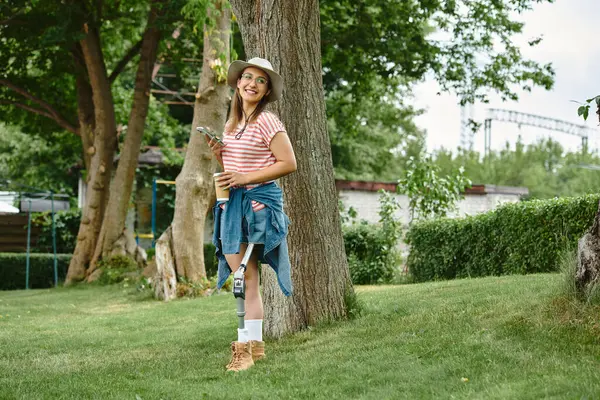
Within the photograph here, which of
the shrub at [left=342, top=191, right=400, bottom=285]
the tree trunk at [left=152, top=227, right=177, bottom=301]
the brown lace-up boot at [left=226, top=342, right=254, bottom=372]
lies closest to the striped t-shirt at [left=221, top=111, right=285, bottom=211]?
the brown lace-up boot at [left=226, top=342, right=254, bottom=372]

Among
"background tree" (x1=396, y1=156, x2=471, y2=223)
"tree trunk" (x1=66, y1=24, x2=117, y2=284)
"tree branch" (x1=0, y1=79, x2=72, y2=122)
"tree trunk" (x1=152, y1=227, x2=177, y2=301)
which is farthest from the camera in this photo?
"tree branch" (x1=0, y1=79, x2=72, y2=122)

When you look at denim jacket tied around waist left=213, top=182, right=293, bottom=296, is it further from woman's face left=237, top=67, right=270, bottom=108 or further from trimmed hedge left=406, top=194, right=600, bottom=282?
trimmed hedge left=406, top=194, right=600, bottom=282

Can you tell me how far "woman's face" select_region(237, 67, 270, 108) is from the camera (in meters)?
6.03

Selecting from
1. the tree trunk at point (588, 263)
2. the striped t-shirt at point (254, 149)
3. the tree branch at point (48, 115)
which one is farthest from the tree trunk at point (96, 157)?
the tree trunk at point (588, 263)

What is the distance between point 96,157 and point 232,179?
14.4 m

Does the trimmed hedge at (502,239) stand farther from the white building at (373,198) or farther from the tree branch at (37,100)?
the tree branch at (37,100)

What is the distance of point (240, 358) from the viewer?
19.0 ft

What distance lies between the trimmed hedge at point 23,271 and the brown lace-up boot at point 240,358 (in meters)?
17.3

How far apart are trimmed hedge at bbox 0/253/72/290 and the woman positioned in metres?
17.2

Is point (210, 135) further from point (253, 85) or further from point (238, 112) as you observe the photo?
point (253, 85)

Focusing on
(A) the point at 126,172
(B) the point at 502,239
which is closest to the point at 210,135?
(B) the point at 502,239

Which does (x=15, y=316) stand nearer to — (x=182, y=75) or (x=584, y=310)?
(x=584, y=310)

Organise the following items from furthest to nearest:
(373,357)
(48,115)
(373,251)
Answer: (48,115) → (373,251) → (373,357)

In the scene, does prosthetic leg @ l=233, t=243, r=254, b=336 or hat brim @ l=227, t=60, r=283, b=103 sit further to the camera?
hat brim @ l=227, t=60, r=283, b=103
